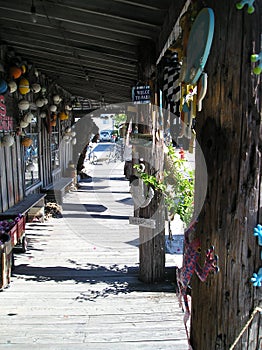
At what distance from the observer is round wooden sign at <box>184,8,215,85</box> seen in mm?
1257

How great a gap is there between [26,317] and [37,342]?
1.75 ft

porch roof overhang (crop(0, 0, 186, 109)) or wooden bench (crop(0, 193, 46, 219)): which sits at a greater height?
porch roof overhang (crop(0, 0, 186, 109))

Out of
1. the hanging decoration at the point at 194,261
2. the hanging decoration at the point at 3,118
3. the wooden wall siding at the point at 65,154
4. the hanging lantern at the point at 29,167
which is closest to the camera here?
the hanging decoration at the point at 194,261

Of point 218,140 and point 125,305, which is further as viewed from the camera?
point 125,305

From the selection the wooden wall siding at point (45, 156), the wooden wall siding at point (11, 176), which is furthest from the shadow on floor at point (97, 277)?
the wooden wall siding at point (45, 156)

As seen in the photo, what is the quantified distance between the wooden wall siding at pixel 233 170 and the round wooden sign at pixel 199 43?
0.04 m

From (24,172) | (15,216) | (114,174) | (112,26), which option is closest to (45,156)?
(24,172)

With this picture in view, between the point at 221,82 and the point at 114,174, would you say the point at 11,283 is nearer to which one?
the point at 221,82

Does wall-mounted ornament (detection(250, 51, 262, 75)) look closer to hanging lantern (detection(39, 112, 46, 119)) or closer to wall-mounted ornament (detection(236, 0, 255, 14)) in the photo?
wall-mounted ornament (detection(236, 0, 255, 14))

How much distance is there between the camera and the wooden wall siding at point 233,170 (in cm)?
121

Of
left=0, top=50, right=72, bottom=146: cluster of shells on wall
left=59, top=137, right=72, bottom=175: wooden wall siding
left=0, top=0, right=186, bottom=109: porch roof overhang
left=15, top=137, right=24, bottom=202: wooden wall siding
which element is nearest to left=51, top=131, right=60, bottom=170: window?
left=59, top=137, right=72, bottom=175: wooden wall siding

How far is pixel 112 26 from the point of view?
352cm

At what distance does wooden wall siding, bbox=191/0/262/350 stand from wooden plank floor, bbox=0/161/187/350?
2277 millimetres

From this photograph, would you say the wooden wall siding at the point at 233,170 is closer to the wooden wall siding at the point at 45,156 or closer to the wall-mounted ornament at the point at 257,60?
the wall-mounted ornament at the point at 257,60
